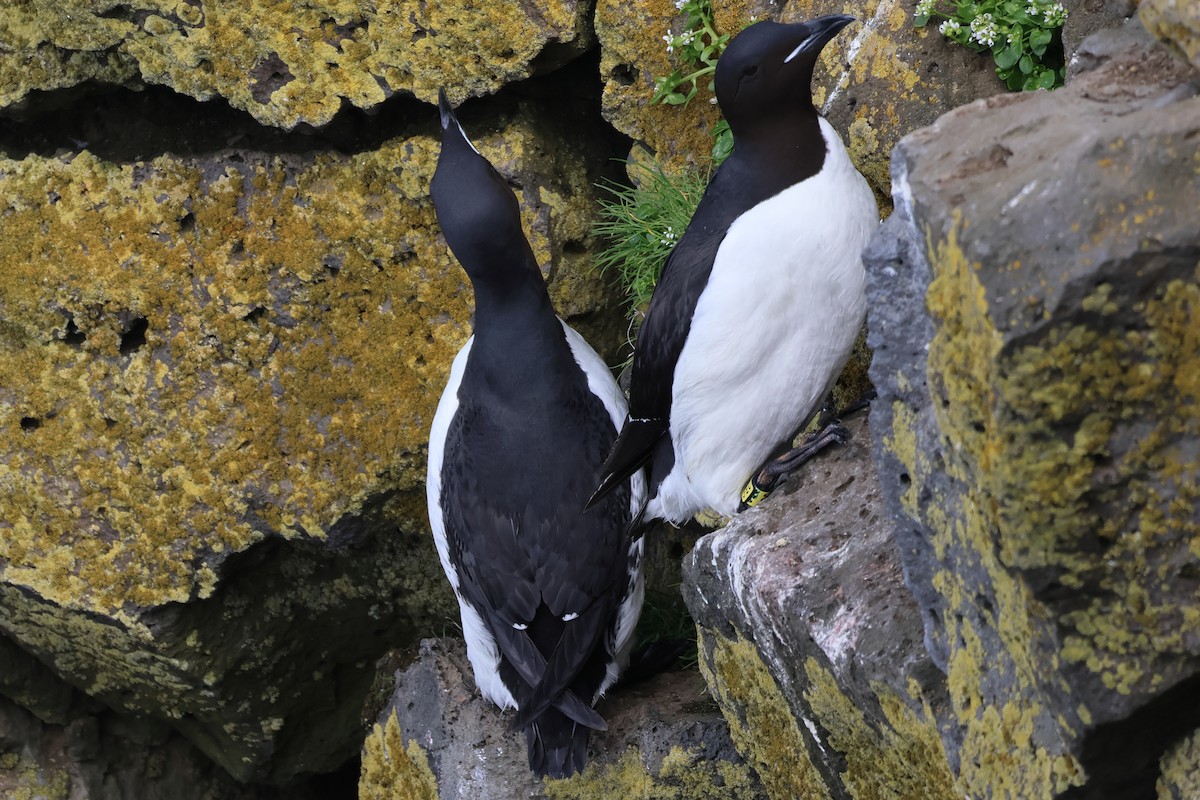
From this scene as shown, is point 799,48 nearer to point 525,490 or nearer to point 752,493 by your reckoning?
point 752,493

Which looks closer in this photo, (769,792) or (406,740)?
(769,792)

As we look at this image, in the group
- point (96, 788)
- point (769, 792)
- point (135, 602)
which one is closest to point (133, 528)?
point (135, 602)

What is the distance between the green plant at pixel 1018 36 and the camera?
3100 millimetres

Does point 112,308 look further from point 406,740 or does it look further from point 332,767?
point 332,767

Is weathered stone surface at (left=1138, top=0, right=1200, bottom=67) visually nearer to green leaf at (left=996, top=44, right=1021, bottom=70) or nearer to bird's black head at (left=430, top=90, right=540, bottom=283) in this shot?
green leaf at (left=996, top=44, right=1021, bottom=70)

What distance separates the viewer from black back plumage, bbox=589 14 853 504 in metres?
3.08

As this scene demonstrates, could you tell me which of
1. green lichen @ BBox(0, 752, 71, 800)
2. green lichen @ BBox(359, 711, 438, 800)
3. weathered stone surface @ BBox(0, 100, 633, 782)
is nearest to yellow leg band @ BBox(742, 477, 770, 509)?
weathered stone surface @ BBox(0, 100, 633, 782)

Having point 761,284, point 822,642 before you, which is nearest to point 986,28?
point 761,284

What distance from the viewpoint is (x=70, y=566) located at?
4180 mm

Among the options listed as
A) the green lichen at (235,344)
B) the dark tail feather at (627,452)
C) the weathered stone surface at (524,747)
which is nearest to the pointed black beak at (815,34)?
the dark tail feather at (627,452)

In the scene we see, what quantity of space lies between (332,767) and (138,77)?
108 inches

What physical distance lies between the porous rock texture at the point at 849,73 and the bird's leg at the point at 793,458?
754mm

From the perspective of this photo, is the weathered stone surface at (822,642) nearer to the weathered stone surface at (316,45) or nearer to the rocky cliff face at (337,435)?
the rocky cliff face at (337,435)

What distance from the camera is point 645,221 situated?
3.94 meters
